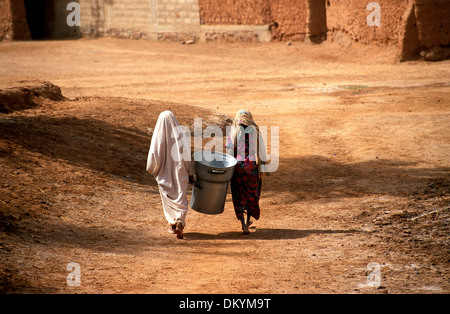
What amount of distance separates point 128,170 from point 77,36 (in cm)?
1939

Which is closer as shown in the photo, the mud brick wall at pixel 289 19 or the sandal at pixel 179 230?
the sandal at pixel 179 230

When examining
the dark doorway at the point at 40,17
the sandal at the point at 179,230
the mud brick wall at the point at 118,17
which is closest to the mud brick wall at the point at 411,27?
the mud brick wall at the point at 118,17

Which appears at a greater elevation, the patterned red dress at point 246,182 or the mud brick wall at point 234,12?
the mud brick wall at point 234,12

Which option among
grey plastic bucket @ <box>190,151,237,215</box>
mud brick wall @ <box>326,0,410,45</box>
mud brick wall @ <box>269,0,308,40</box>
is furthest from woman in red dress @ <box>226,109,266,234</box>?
mud brick wall @ <box>269,0,308,40</box>

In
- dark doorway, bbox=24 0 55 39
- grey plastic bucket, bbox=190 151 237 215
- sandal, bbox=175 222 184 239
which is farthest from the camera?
dark doorway, bbox=24 0 55 39

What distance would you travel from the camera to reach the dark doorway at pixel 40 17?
26859 mm

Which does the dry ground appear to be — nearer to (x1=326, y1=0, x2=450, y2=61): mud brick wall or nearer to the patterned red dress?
the patterned red dress

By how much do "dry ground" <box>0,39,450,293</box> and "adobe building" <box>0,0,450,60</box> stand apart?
130 centimetres

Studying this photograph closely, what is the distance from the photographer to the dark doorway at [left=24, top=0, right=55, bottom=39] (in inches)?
1057

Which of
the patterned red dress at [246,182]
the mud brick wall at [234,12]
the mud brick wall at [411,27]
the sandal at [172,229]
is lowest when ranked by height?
the sandal at [172,229]

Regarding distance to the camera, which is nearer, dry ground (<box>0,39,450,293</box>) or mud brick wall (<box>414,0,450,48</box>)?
dry ground (<box>0,39,450,293</box>)

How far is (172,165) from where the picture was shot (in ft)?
20.7

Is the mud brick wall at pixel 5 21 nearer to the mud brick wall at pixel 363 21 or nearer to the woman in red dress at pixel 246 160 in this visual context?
the mud brick wall at pixel 363 21

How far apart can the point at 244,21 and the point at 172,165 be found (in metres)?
17.6
